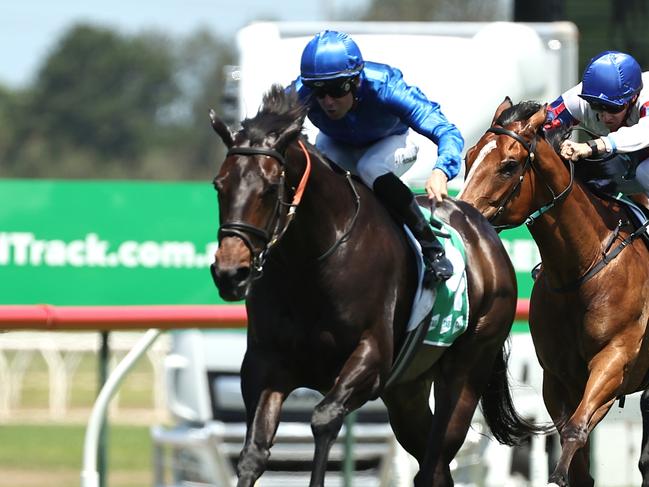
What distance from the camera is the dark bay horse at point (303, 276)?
13.8ft

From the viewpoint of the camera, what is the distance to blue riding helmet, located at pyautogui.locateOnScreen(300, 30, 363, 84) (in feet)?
15.5

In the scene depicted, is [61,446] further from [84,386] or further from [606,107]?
[606,107]

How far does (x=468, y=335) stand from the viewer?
18.6ft

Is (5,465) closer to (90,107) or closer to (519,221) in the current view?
(519,221)

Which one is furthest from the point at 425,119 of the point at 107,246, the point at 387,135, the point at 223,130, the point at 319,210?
the point at 107,246

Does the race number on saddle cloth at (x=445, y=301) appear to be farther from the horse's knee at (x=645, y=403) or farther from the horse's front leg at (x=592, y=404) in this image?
the horse's knee at (x=645, y=403)

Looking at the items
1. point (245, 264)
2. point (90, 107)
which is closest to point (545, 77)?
point (245, 264)

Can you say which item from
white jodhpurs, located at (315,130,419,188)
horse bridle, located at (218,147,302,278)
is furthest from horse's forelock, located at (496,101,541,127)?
horse bridle, located at (218,147,302,278)

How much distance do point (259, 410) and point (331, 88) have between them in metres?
1.14

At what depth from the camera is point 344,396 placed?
14.9ft

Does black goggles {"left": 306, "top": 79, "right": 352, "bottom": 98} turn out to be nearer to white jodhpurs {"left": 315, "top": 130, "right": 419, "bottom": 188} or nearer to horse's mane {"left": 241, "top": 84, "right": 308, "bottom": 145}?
horse's mane {"left": 241, "top": 84, "right": 308, "bottom": 145}

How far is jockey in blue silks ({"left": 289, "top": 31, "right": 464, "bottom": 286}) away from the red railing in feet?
4.46

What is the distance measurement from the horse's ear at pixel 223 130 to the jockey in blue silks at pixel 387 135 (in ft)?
1.53

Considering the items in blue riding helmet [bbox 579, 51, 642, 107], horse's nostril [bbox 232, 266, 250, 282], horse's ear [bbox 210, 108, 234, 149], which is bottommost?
horse's nostril [bbox 232, 266, 250, 282]
